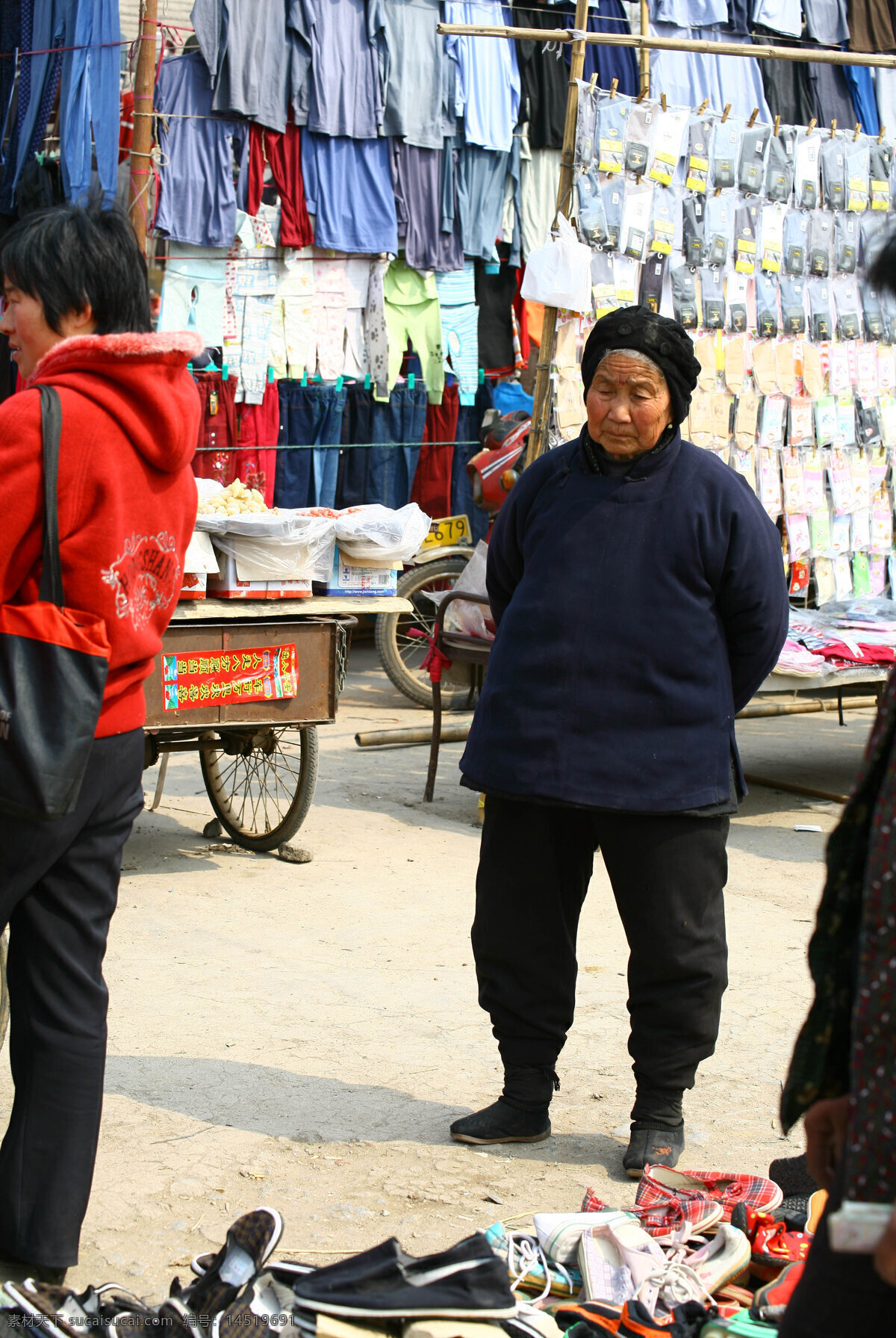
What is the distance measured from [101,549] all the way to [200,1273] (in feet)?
4.30

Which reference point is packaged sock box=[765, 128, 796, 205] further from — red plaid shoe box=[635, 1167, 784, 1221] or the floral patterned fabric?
the floral patterned fabric

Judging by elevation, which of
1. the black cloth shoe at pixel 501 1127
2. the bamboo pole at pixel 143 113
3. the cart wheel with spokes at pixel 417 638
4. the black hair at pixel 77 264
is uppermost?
the bamboo pole at pixel 143 113

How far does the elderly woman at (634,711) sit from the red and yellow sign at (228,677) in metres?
2.14

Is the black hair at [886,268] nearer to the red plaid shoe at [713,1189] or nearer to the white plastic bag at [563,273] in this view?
the red plaid shoe at [713,1189]

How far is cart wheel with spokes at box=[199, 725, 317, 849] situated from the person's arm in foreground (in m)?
2.68

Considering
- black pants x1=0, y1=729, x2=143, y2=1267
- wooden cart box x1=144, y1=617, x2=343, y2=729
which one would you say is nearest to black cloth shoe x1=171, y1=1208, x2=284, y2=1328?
black pants x1=0, y1=729, x2=143, y2=1267

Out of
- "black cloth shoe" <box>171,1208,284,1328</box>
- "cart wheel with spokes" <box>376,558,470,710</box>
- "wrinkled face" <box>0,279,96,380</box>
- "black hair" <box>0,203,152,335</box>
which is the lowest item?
"black cloth shoe" <box>171,1208,284,1328</box>

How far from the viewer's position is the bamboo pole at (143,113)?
21.6 ft

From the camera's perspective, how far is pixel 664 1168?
297cm

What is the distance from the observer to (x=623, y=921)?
3275mm

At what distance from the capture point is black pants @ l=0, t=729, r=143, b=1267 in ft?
8.14

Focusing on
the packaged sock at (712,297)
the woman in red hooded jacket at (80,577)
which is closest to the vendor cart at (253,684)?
the packaged sock at (712,297)

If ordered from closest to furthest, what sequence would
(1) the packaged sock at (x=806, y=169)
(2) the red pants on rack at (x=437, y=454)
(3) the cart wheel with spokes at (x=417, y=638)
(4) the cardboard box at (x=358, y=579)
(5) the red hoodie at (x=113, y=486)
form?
(5) the red hoodie at (x=113, y=486), (4) the cardboard box at (x=358, y=579), (1) the packaged sock at (x=806, y=169), (3) the cart wheel with spokes at (x=417, y=638), (2) the red pants on rack at (x=437, y=454)

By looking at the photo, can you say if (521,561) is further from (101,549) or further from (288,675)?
(288,675)
